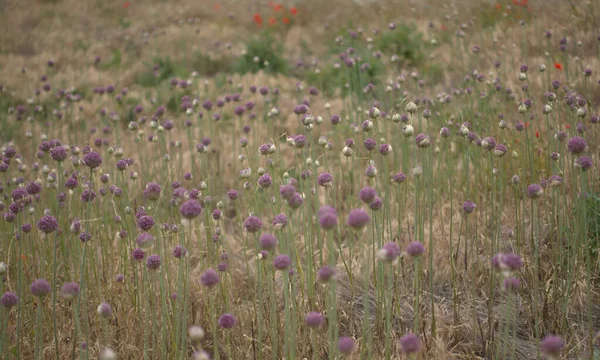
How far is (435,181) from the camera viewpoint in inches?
145

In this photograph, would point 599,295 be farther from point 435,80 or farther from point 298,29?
point 298,29

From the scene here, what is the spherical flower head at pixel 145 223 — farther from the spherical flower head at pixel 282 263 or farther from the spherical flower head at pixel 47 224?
the spherical flower head at pixel 282 263

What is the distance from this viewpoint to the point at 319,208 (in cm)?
196

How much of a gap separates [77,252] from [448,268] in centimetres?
197

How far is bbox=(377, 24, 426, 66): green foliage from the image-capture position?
6938 mm

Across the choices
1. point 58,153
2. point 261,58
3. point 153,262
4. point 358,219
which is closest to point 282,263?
point 358,219

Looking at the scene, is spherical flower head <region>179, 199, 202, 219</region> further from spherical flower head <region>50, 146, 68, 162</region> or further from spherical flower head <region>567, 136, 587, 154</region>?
spherical flower head <region>567, 136, 587, 154</region>

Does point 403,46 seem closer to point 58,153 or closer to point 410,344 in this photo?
point 58,153

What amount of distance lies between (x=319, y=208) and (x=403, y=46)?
218 inches

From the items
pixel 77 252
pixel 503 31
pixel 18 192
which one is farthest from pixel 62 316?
pixel 503 31

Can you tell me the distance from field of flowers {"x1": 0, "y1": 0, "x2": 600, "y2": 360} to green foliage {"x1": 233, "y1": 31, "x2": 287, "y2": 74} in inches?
1.5

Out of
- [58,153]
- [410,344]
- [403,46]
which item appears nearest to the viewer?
[410,344]

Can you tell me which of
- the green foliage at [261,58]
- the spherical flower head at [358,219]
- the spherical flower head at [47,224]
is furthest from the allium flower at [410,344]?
the green foliage at [261,58]

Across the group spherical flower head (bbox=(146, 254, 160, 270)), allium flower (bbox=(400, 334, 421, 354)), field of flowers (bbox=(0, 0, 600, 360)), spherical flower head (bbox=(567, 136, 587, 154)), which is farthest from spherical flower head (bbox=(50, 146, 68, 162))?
spherical flower head (bbox=(567, 136, 587, 154))
